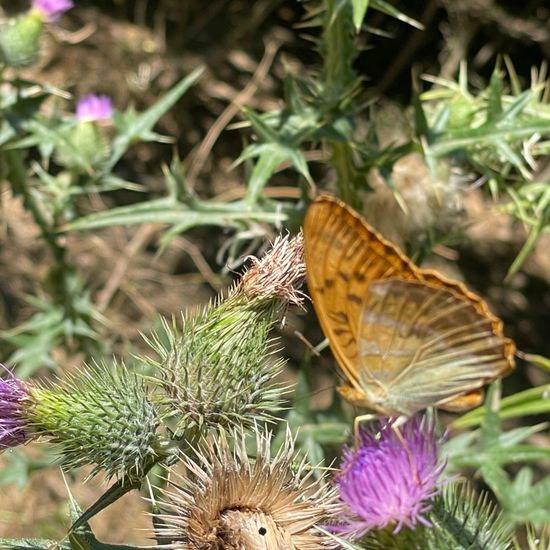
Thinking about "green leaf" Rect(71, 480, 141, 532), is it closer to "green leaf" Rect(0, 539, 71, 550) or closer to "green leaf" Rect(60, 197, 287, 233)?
"green leaf" Rect(0, 539, 71, 550)

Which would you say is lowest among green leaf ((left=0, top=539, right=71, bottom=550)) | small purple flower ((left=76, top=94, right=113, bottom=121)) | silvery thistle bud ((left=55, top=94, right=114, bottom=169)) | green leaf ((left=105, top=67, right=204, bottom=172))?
small purple flower ((left=76, top=94, right=113, bottom=121))

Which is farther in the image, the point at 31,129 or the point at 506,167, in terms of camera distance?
the point at 31,129

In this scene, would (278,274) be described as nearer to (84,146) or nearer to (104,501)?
(104,501)

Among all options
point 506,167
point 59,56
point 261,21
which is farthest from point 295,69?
point 506,167

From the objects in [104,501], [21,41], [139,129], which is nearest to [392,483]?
[104,501]

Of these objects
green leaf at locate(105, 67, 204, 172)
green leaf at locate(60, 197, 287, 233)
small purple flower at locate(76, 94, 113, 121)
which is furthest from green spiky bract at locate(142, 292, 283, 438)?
small purple flower at locate(76, 94, 113, 121)

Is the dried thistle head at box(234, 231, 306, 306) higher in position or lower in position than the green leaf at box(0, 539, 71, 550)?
higher

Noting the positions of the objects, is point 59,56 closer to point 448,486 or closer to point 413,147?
point 413,147
